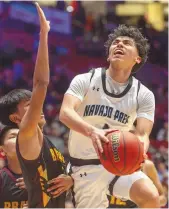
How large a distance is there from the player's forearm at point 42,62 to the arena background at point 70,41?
9.54 meters

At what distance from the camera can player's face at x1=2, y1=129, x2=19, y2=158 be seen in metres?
4.11

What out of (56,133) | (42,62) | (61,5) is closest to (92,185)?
(42,62)

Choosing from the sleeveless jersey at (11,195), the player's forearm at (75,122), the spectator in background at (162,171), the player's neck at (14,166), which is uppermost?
the player's forearm at (75,122)

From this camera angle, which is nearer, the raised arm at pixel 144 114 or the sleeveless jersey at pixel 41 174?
the sleeveless jersey at pixel 41 174

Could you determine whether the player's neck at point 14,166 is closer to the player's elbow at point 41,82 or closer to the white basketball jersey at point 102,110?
the white basketball jersey at point 102,110

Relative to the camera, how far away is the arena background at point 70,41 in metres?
13.4

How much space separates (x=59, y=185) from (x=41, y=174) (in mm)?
214

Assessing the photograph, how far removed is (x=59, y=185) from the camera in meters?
3.83

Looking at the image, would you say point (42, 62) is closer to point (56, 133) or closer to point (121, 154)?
point (121, 154)

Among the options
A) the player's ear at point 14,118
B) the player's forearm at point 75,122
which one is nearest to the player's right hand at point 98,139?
the player's forearm at point 75,122

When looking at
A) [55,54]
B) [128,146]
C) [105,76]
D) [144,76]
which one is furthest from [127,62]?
[55,54]

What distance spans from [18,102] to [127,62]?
1060 millimetres

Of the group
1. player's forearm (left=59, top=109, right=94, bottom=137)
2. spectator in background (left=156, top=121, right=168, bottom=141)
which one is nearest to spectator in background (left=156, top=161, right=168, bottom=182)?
spectator in background (left=156, top=121, right=168, bottom=141)

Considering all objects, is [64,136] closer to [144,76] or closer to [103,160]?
[144,76]
